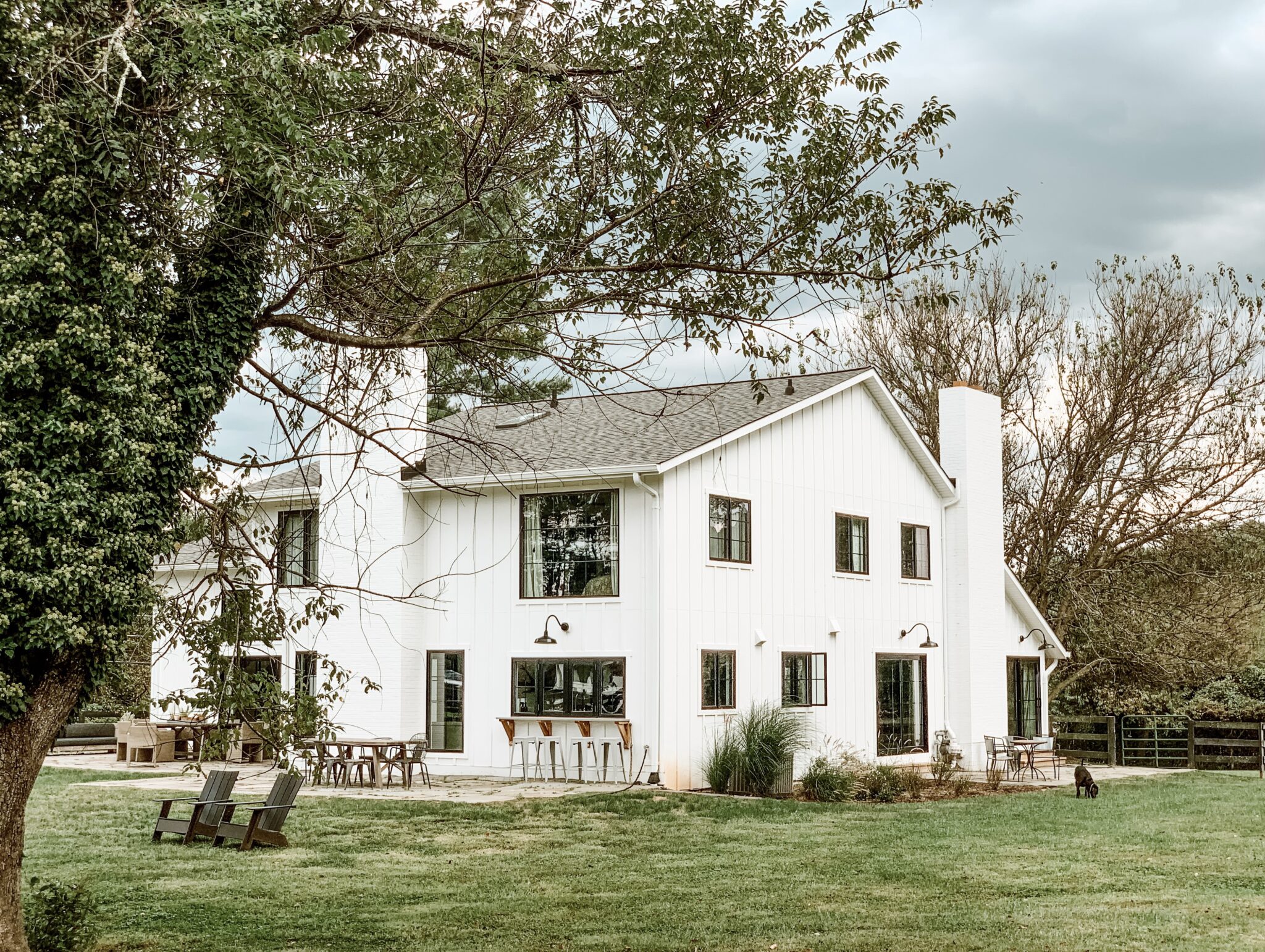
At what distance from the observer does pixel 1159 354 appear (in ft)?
96.1

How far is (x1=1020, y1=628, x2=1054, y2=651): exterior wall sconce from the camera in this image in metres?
28.3

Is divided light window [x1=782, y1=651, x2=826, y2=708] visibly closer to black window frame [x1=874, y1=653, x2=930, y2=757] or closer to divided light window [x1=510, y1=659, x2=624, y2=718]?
black window frame [x1=874, y1=653, x2=930, y2=757]

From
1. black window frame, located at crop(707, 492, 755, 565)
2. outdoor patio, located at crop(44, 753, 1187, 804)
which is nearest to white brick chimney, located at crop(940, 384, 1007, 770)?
outdoor patio, located at crop(44, 753, 1187, 804)

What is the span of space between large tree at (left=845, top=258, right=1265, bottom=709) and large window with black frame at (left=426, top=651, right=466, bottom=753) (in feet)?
40.4

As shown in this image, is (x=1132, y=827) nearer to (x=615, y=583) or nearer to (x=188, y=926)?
(x=615, y=583)

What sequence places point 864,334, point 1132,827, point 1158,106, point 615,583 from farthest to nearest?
point 864,334 < point 615,583 < point 1132,827 < point 1158,106

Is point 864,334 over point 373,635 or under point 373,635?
over

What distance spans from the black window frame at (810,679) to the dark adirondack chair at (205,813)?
10.4 m

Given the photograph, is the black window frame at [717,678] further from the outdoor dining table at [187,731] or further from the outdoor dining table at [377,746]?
the outdoor dining table at [187,731]

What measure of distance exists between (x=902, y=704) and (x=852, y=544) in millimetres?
3290

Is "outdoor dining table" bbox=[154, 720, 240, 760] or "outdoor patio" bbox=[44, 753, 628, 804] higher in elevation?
"outdoor dining table" bbox=[154, 720, 240, 760]

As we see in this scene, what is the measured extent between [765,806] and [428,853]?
5831 mm

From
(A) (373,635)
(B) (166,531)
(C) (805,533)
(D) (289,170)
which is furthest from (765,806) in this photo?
(D) (289,170)

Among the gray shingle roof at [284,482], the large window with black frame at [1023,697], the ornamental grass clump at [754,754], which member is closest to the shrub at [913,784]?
the ornamental grass clump at [754,754]
